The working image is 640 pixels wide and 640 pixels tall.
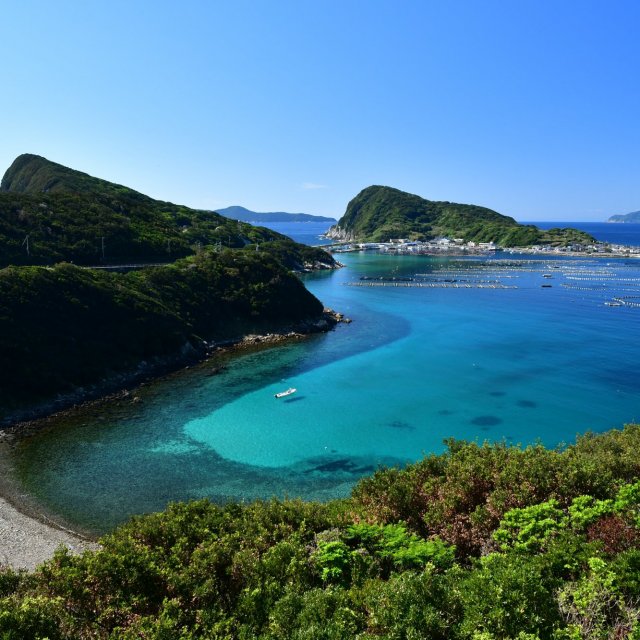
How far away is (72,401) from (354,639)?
4211cm

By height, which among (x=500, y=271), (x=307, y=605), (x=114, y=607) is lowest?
(x=114, y=607)

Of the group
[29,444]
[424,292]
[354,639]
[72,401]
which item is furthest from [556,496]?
[424,292]

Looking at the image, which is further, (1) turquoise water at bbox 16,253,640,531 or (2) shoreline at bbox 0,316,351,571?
(1) turquoise water at bbox 16,253,640,531

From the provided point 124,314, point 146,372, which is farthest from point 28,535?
point 124,314

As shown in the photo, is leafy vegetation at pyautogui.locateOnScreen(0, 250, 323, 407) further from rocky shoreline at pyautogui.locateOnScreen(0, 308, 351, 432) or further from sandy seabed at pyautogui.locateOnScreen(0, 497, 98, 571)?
sandy seabed at pyautogui.locateOnScreen(0, 497, 98, 571)

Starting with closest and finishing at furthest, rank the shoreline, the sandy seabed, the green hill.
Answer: the sandy seabed
the shoreline
the green hill

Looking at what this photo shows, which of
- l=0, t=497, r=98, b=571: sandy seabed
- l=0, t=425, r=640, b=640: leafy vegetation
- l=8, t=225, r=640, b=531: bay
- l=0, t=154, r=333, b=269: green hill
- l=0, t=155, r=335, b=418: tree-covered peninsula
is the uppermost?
l=0, t=154, r=333, b=269: green hill

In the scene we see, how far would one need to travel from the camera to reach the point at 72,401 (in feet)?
143

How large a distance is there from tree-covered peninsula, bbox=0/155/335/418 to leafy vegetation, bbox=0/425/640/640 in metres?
33.1

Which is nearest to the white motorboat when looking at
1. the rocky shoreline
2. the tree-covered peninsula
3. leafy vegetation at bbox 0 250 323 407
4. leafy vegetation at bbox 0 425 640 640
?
the rocky shoreline

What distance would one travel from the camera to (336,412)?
44438mm

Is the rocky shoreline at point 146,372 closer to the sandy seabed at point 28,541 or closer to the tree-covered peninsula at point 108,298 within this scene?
the tree-covered peninsula at point 108,298

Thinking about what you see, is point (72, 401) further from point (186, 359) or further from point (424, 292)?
point (424, 292)

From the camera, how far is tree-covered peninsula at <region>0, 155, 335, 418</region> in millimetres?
46406
